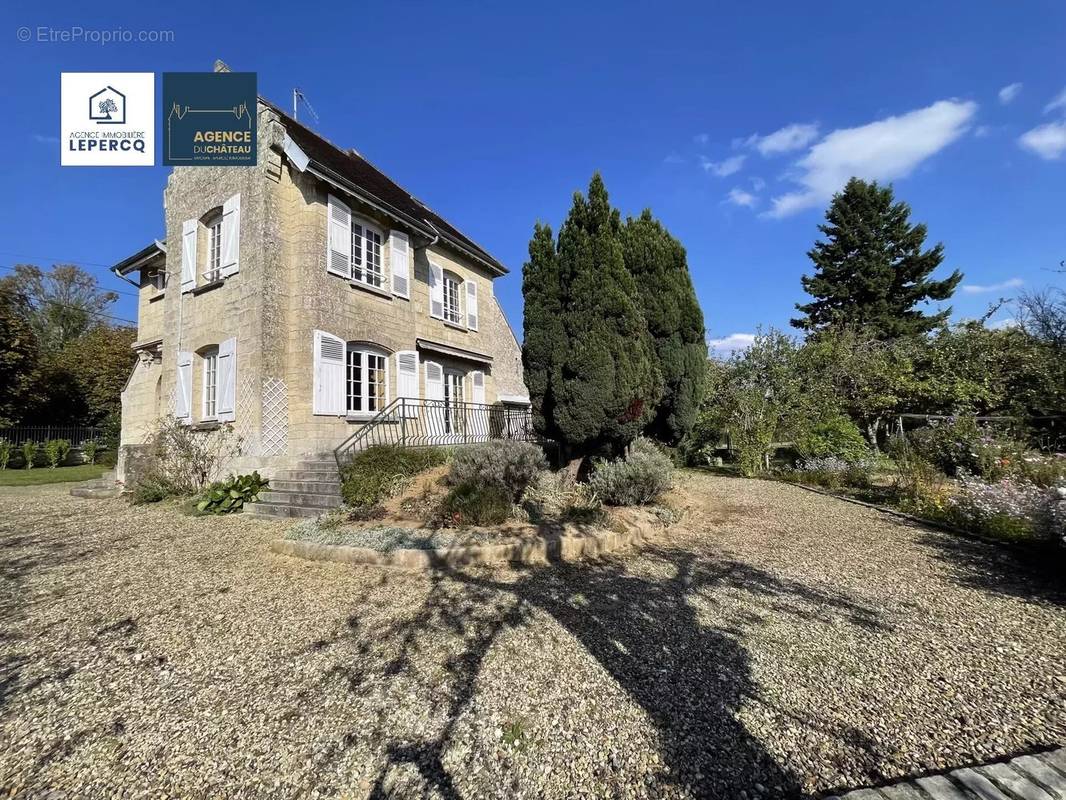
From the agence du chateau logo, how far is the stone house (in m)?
1.56

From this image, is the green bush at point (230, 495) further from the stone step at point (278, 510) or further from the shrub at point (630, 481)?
the shrub at point (630, 481)

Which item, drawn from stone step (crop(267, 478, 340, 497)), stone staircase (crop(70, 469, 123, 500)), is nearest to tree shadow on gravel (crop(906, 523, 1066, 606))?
stone step (crop(267, 478, 340, 497))

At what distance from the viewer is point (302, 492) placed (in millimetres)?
8008

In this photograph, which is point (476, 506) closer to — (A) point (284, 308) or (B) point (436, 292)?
(A) point (284, 308)

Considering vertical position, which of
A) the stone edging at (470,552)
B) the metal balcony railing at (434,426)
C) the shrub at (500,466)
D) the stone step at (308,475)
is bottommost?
the stone edging at (470,552)

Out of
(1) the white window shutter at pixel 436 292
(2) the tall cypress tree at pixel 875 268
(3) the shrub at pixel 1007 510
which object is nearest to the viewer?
(3) the shrub at pixel 1007 510

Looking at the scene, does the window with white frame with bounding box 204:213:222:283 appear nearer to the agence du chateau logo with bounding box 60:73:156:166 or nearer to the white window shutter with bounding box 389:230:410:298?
the agence du chateau logo with bounding box 60:73:156:166

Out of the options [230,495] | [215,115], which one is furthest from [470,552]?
[215,115]

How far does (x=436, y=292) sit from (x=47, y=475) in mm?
14734

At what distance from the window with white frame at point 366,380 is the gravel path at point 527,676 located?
19.3 ft

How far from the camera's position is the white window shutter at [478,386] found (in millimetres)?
14662

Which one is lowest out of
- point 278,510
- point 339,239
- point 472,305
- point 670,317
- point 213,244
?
point 278,510

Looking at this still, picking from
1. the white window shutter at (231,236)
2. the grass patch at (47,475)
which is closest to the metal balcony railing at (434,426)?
the white window shutter at (231,236)

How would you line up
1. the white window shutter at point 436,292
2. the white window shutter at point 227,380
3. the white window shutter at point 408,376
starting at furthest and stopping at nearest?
the white window shutter at point 436,292 < the white window shutter at point 408,376 < the white window shutter at point 227,380
